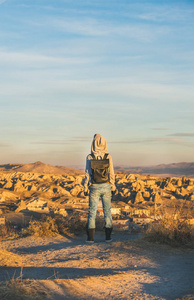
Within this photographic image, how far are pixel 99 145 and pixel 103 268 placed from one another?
3.14 metres

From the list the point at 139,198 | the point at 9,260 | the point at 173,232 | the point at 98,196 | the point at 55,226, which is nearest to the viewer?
the point at 9,260

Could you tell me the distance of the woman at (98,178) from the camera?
888 cm

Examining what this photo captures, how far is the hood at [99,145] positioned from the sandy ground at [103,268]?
2114mm

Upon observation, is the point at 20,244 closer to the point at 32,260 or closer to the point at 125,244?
the point at 32,260

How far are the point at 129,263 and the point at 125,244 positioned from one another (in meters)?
1.36

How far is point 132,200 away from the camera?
2027 centimetres

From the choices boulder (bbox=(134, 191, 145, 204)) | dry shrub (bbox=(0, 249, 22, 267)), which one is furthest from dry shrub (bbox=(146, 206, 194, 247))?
boulder (bbox=(134, 191, 145, 204))

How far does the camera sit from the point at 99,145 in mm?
8992

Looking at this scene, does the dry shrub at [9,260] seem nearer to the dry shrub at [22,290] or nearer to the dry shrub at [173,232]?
the dry shrub at [22,290]

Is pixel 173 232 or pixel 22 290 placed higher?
pixel 173 232

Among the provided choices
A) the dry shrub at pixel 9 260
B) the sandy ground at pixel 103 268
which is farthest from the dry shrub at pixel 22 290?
the dry shrub at pixel 9 260

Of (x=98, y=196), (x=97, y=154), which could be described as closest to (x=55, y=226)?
(x=98, y=196)

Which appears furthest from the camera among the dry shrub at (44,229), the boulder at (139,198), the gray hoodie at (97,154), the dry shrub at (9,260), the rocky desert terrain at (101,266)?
the boulder at (139,198)

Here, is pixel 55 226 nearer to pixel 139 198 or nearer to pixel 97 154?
pixel 97 154
